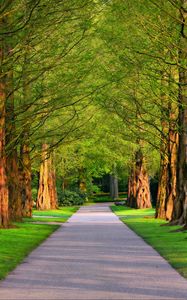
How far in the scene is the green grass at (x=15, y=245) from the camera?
53.5ft

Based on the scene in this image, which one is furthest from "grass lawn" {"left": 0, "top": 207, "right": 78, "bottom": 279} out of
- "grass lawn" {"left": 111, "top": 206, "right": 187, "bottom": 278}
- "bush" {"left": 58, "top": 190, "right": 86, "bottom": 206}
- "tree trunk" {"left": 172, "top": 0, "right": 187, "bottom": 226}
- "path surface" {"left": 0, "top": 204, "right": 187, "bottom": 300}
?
"bush" {"left": 58, "top": 190, "right": 86, "bottom": 206}

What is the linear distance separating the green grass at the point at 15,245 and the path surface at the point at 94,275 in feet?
0.78

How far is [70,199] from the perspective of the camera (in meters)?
79.6

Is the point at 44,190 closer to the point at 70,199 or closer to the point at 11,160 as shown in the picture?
the point at 70,199

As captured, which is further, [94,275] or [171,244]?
[171,244]

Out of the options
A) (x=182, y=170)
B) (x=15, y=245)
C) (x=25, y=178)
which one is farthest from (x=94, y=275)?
A: (x=25, y=178)

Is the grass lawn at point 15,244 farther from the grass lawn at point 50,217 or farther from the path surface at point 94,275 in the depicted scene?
the grass lawn at point 50,217

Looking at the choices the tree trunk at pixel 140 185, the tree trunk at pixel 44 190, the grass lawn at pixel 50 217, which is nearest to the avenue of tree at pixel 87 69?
the grass lawn at pixel 50 217

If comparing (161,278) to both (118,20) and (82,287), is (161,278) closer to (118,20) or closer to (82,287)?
(82,287)

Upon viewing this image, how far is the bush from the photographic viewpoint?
7806cm

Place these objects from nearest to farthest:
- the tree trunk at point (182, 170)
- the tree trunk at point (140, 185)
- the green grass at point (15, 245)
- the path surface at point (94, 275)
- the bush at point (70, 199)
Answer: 1. the path surface at point (94, 275)
2. the green grass at point (15, 245)
3. the tree trunk at point (182, 170)
4. the tree trunk at point (140, 185)
5. the bush at point (70, 199)

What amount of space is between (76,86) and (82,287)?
18409 millimetres

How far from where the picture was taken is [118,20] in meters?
28.8

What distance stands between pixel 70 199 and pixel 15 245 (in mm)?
58062
